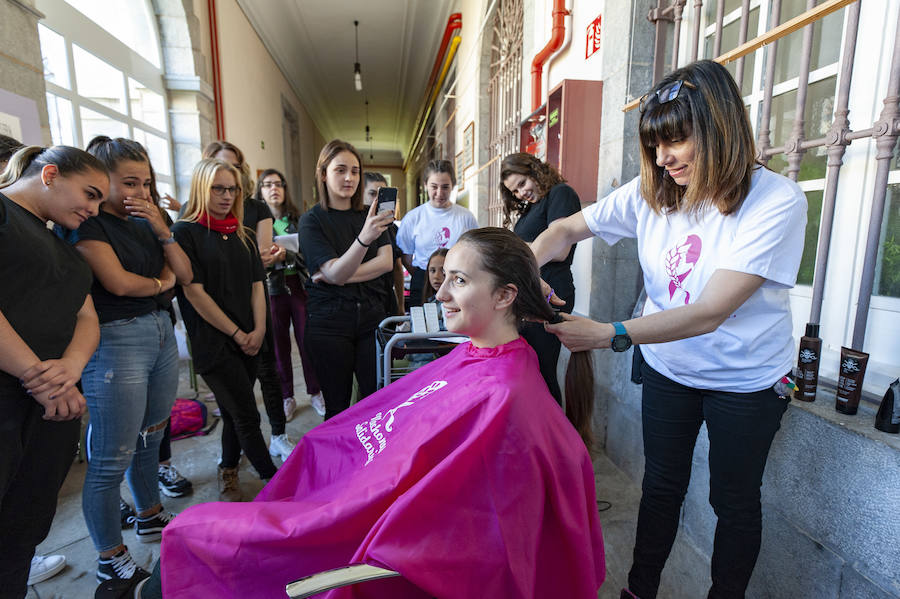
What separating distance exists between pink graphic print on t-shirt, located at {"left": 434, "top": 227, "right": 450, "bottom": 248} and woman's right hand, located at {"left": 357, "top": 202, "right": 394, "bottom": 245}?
40.8 inches

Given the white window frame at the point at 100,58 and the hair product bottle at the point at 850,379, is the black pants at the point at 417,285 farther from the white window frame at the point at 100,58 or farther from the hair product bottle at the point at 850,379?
the white window frame at the point at 100,58

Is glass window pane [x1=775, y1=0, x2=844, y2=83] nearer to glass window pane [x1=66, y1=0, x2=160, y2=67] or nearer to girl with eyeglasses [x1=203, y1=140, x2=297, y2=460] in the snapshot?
girl with eyeglasses [x1=203, y1=140, x2=297, y2=460]

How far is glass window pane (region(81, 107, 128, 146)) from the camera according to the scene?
3.09 meters

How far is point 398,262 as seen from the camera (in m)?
2.81

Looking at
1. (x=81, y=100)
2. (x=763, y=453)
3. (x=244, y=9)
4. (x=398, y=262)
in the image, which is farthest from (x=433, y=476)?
(x=244, y=9)

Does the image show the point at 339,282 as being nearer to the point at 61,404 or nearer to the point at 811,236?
the point at 61,404

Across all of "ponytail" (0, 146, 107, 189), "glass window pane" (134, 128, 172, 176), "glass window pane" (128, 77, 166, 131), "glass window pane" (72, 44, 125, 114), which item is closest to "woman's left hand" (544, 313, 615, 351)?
"ponytail" (0, 146, 107, 189)

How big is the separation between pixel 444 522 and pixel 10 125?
8.82 ft

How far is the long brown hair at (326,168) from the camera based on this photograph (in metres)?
1.88

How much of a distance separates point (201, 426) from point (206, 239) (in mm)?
1555

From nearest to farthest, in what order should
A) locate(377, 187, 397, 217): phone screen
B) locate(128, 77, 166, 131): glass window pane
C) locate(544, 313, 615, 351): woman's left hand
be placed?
1. locate(544, 313, 615, 351): woman's left hand
2. locate(377, 187, 397, 217): phone screen
3. locate(128, 77, 166, 131): glass window pane

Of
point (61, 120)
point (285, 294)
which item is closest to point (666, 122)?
point (285, 294)

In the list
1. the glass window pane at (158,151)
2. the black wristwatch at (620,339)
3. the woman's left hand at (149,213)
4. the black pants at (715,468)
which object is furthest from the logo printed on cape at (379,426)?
the glass window pane at (158,151)

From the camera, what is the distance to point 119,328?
1455 mm
